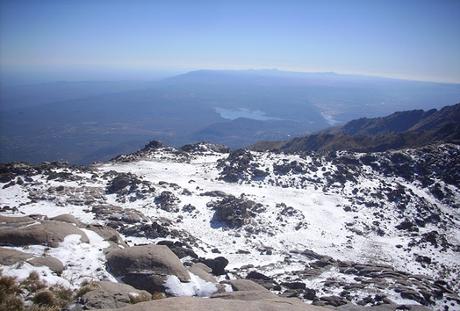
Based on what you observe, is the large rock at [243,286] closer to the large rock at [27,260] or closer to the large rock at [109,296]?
the large rock at [109,296]

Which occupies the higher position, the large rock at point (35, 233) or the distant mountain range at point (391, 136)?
the large rock at point (35, 233)

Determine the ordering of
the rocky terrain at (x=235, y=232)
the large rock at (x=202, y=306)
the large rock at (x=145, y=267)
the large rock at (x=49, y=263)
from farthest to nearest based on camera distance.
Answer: the large rock at (x=145, y=267) < the rocky terrain at (x=235, y=232) < the large rock at (x=49, y=263) < the large rock at (x=202, y=306)

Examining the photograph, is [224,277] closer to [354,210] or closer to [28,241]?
[28,241]

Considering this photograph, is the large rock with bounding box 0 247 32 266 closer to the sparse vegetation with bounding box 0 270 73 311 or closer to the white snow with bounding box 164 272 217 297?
the sparse vegetation with bounding box 0 270 73 311

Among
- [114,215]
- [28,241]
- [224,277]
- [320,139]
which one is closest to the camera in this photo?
[28,241]

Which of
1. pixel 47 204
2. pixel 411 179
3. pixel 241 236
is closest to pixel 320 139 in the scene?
pixel 411 179

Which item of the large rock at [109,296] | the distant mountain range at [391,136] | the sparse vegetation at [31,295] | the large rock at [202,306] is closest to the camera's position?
the large rock at [202,306]

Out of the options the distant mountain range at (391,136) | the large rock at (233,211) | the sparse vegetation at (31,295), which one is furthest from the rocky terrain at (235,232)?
the distant mountain range at (391,136)

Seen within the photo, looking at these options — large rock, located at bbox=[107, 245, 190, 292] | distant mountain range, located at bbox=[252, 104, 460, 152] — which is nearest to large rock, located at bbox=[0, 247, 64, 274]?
large rock, located at bbox=[107, 245, 190, 292]
